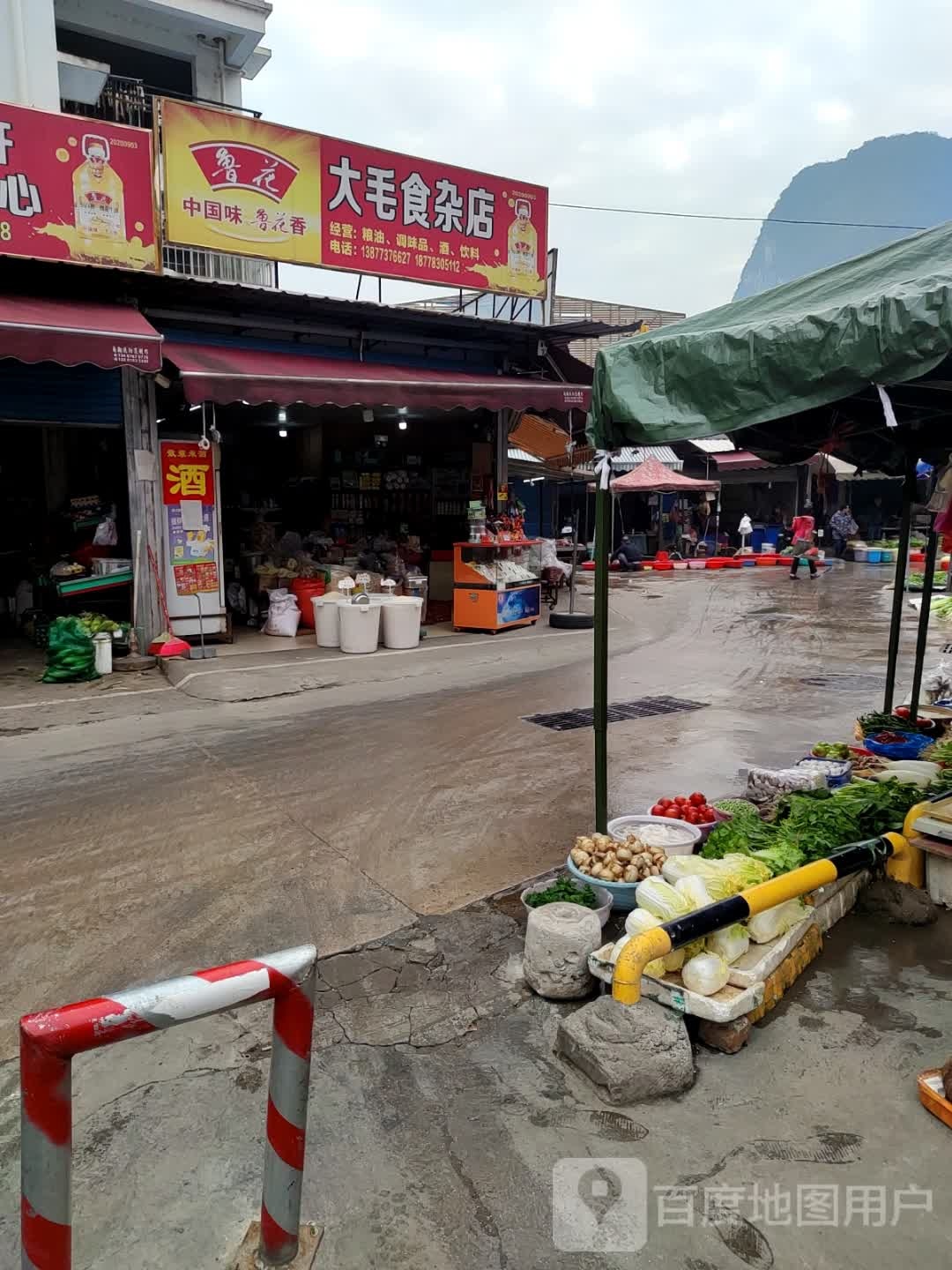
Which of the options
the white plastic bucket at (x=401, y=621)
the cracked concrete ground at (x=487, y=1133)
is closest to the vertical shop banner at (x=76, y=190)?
the white plastic bucket at (x=401, y=621)

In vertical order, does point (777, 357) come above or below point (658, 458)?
below

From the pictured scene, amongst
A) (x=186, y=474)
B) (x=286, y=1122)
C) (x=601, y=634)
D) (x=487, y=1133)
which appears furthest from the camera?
(x=186, y=474)

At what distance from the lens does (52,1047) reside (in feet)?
5.49

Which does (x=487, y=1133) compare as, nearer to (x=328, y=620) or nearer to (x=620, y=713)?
(x=620, y=713)

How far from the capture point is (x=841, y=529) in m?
28.6

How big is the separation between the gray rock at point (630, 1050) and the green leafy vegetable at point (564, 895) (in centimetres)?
82

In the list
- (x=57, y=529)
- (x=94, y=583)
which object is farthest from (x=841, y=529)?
(x=94, y=583)

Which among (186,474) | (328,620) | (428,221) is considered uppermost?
(428,221)

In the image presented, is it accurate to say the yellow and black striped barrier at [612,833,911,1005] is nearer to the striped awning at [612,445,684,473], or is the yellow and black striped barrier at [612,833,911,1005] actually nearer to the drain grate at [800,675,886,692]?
the drain grate at [800,675,886,692]

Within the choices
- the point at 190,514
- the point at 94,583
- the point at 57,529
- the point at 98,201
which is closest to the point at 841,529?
the point at 190,514

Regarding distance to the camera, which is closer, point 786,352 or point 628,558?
point 786,352

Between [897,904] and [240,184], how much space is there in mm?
11289

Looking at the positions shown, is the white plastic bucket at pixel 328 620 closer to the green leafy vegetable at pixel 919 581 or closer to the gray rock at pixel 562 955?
the gray rock at pixel 562 955

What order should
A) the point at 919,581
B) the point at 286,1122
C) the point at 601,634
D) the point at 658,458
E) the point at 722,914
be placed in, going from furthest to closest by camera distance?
the point at 658,458 → the point at 919,581 → the point at 601,634 → the point at 722,914 → the point at 286,1122
